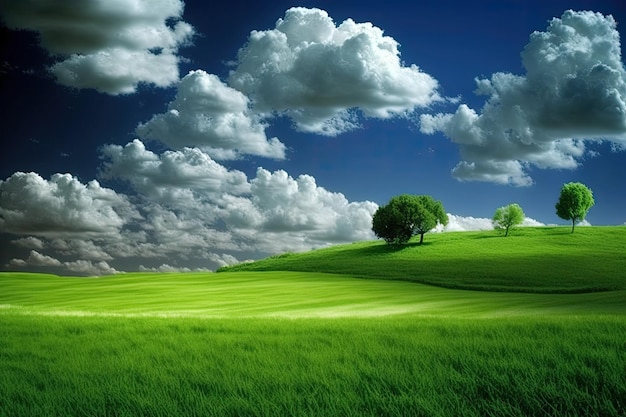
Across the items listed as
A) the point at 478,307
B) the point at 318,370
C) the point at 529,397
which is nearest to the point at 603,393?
the point at 529,397

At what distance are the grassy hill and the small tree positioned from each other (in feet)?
6.82

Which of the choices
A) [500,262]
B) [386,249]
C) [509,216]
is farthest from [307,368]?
[509,216]

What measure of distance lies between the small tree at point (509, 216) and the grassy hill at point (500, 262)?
2078mm

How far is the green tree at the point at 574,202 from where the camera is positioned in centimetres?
10475

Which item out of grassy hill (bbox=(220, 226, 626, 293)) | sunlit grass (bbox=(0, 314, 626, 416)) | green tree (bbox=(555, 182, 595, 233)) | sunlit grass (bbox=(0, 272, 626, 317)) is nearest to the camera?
sunlit grass (bbox=(0, 314, 626, 416))

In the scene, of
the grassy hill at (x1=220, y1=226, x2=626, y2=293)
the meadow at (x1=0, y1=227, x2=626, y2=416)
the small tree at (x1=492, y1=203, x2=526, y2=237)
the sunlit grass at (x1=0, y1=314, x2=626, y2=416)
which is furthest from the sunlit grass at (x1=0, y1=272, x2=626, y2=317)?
the small tree at (x1=492, y1=203, x2=526, y2=237)

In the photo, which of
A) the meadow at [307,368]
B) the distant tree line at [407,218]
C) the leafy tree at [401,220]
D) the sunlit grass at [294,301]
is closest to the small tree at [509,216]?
the distant tree line at [407,218]

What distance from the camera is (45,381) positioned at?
23.5 ft

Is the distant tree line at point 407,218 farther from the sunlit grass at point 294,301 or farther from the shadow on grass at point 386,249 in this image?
the sunlit grass at point 294,301

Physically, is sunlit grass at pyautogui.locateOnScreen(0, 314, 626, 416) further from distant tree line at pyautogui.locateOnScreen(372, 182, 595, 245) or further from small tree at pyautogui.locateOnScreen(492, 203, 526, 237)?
small tree at pyautogui.locateOnScreen(492, 203, 526, 237)

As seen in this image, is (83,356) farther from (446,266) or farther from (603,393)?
(446,266)

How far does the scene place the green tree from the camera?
105 m

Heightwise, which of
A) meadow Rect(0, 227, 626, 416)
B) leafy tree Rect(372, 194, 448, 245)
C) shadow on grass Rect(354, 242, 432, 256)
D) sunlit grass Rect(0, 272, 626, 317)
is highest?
leafy tree Rect(372, 194, 448, 245)

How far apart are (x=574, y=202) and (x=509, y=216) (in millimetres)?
14607
